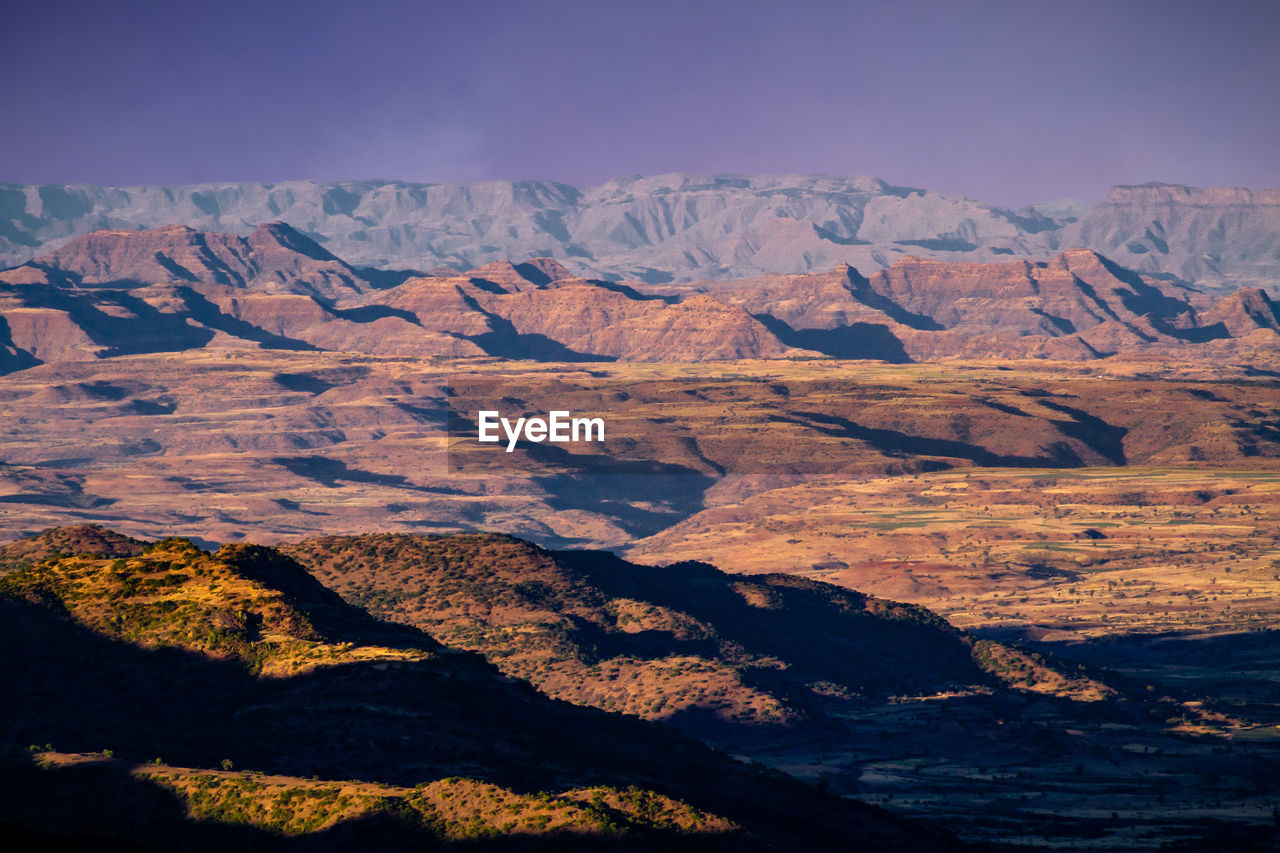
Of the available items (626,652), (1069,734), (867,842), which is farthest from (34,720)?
(1069,734)

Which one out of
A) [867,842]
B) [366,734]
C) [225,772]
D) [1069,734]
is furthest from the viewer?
[1069,734]

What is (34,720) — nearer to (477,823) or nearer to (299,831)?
(299,831)

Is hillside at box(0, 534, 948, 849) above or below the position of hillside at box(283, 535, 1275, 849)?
above

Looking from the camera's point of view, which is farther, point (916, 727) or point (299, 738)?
point (916, 727)

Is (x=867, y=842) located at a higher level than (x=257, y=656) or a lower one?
lower

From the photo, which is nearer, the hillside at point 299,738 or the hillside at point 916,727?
the hillside at point 299,738

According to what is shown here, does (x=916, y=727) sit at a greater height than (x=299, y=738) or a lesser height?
lesser

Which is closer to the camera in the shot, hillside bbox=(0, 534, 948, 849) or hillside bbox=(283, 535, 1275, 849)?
hillside bbox=(0, 534, 948, 849)

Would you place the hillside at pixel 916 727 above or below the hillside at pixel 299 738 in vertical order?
below
